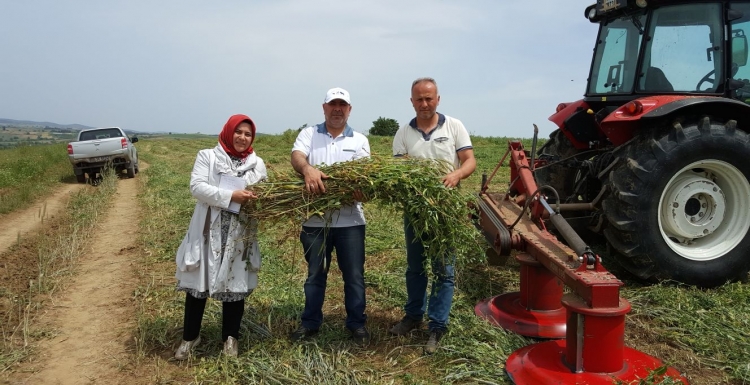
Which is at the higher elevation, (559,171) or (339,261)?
(559,171)

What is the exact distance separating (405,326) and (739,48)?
4.00 meters

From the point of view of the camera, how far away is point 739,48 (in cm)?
518

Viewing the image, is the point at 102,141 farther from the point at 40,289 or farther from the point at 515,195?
the point at 515,195

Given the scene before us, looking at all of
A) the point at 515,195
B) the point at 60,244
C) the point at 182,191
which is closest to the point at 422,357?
the point at 515,195

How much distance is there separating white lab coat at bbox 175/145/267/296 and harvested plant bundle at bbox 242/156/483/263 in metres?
0.16

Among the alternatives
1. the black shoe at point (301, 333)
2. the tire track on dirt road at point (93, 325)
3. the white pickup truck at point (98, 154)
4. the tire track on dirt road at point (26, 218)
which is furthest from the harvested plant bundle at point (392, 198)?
the white pickup truck at point (98, 154)

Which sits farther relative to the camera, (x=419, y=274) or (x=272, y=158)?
(x=272, y=158)

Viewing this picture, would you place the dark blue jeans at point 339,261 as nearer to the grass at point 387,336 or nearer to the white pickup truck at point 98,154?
the grass at point 387,336

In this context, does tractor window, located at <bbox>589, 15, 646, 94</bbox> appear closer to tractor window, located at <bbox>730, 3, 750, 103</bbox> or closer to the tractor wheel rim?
tractor window, located at <bbox>730, 3, 750, 103</bbox>

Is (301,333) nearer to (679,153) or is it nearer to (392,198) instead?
(392,198)

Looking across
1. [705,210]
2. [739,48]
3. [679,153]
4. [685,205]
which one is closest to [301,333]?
[679,153]

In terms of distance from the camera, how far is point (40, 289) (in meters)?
5.14

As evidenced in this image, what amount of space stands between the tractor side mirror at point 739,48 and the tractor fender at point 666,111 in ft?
1.80

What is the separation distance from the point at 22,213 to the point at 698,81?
10.4m
